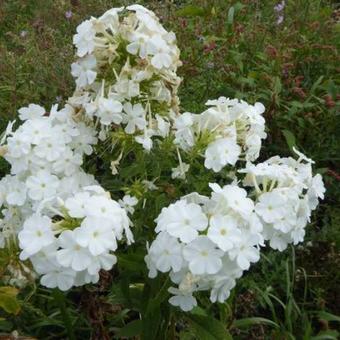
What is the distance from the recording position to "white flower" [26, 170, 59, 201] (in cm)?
159

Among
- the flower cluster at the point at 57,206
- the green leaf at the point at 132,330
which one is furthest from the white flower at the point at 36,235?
the green leaf at the point at 132,330

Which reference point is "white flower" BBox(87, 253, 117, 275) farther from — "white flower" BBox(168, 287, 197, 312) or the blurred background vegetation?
the blurred background vegetation

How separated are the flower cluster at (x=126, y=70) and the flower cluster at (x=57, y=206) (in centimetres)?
11

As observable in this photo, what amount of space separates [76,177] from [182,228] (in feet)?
1.46

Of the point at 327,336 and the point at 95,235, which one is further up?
the point at 95,235

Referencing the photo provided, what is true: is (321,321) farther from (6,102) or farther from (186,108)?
(6,102)

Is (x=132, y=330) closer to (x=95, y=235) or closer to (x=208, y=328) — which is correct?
(x=208, y=328)

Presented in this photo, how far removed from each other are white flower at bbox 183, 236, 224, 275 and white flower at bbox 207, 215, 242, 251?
0.02 metres

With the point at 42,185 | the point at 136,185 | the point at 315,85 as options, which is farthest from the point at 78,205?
the point at 315,85

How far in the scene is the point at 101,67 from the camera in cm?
174

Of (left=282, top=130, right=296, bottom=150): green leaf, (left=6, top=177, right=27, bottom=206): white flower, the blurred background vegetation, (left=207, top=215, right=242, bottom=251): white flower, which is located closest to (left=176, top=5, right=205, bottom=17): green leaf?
the blurred background vegetation

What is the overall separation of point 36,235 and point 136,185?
0.38 m

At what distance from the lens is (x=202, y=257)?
4.56 ft

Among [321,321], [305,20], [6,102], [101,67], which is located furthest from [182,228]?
[305,20]
